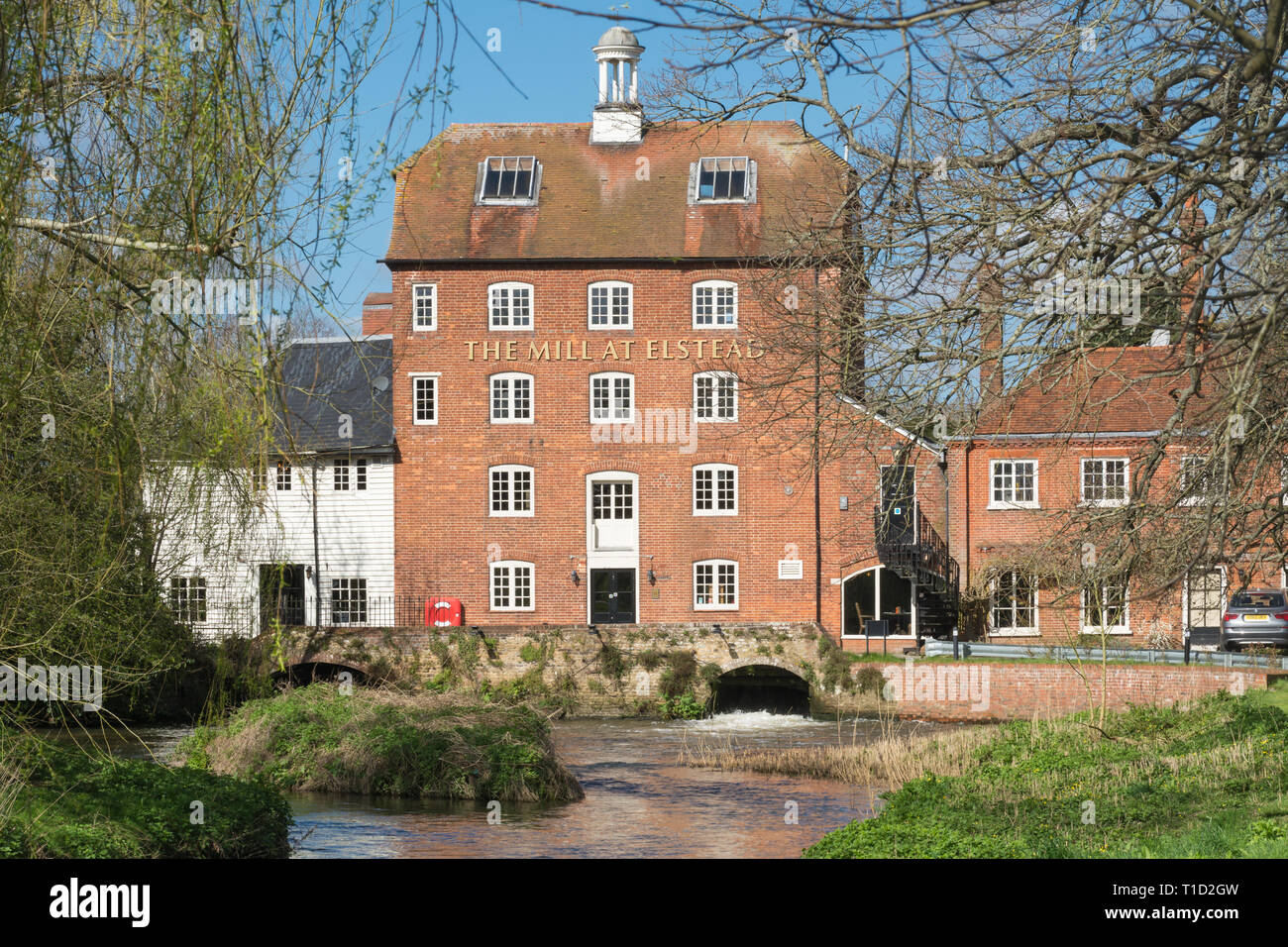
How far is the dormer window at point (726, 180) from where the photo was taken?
36.9 metres

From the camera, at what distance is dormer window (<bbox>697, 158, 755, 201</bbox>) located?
36.9m

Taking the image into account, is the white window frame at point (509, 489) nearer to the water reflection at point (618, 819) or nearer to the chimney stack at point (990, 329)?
the water reflection at point (618, 819)

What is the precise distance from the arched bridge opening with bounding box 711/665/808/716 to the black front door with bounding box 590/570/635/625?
3.40 meters

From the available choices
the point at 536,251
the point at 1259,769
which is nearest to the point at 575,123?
the point at 536,251

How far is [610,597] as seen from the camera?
35906 millimetres

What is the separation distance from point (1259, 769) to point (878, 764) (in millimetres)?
7248

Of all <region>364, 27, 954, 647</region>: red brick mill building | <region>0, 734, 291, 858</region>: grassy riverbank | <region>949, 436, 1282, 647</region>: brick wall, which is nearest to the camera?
<region>0, 734, 291, 858</region>: grassy riverbank

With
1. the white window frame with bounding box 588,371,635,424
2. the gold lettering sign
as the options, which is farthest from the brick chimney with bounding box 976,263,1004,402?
the white window frame with bounding box 588,371,635,424

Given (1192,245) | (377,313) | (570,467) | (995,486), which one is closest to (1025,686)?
(995,486)

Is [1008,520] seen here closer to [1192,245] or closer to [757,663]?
[757,663]

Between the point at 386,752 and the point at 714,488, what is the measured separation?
58.4 feet

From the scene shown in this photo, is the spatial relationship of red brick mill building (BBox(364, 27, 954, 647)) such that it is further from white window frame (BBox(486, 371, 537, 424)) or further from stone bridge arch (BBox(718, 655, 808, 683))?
stone bridge arch (BBox(718, 655, 808, 683))

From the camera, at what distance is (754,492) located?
3559cm

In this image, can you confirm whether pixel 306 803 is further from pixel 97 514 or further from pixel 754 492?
pixel 754 492
